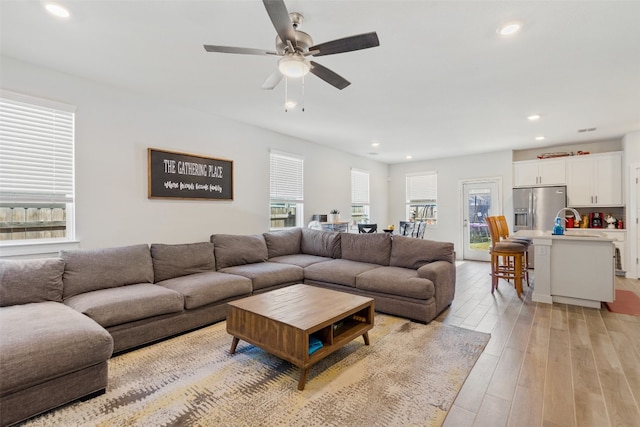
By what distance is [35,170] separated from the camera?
9.49ft

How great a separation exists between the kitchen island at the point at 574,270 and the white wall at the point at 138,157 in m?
4.06

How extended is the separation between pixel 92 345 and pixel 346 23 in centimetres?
282

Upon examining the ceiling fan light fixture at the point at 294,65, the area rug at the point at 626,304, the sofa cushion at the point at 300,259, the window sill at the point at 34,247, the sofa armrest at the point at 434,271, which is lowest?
the area rug at the point at 626,304

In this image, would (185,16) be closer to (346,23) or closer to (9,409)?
(346,23)

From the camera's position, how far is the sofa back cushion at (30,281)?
2391mm

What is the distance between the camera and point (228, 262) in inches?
157

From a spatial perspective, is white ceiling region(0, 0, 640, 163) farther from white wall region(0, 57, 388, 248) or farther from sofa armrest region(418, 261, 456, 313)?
sofa armrest region(418, 261, 456, 313)

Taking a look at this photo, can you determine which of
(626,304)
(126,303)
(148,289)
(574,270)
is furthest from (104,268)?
(626,304)

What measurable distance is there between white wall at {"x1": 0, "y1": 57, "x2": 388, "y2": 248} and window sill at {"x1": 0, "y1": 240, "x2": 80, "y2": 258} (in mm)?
129

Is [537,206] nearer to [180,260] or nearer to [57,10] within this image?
[180,260]

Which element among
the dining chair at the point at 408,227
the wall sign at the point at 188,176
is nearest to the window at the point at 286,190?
the wall sign at the point at 188,176

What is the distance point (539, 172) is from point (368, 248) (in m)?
4.71

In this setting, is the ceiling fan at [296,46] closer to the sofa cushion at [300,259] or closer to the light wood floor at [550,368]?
the light wood floor at [550,368]

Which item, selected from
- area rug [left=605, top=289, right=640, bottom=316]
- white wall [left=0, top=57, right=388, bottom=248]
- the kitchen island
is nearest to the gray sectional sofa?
white wall [left=0, top=57, right=388, bottom=248]
